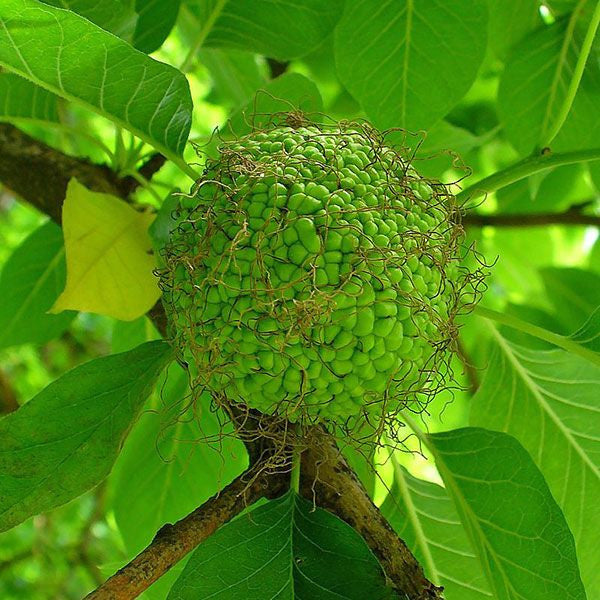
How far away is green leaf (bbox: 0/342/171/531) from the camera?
828mm

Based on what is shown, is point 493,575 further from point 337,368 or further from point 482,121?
point 482,121

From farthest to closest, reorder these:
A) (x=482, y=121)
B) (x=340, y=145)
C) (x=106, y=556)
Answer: (x=106, y=556), (x=482, y=121), (x=340, y=145)

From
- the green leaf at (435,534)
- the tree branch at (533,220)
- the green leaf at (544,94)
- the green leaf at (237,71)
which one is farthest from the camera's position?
the tree branch at (533,220)

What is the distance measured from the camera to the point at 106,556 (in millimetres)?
3160

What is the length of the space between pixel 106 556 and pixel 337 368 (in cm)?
265

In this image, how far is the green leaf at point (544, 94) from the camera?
1.28 meters

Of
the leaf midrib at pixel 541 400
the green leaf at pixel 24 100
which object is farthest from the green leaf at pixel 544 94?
the green leaf at pixel 24 100

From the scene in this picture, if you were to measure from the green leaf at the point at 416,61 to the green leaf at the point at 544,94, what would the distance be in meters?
0.18

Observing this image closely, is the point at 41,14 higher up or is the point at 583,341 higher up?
the point at 41,14

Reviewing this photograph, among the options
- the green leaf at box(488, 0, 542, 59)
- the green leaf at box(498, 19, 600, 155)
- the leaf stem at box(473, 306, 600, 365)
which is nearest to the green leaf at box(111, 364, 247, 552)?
the leaf stem at box(473, 306, 600, 365)

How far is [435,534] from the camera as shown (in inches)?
42.3

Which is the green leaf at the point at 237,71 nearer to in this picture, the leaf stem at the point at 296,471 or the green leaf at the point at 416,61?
the green leaf at the point at 416,61

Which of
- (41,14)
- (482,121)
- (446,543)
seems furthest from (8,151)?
(482,121)

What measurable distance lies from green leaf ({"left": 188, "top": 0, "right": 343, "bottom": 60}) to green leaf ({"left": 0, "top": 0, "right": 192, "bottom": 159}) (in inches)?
13.6
